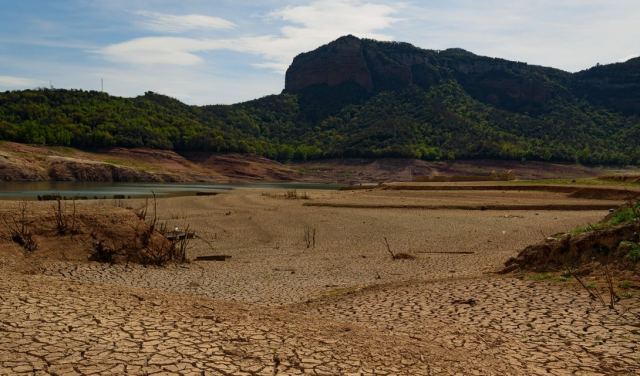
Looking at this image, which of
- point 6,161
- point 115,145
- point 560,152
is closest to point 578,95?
point 560,152

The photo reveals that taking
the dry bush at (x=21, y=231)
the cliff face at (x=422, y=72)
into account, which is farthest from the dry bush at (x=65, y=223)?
the cliff face at (x=422, y=72)

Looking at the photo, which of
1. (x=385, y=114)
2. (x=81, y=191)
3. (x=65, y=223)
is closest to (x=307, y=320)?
(x=65, y=223)

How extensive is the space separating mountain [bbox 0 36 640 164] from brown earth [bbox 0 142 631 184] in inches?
117

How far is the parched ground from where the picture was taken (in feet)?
17.4

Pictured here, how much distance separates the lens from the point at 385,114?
413ft

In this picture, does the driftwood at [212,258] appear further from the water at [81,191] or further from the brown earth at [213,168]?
the brown earth at [213,168]

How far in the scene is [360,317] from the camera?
8164 mm

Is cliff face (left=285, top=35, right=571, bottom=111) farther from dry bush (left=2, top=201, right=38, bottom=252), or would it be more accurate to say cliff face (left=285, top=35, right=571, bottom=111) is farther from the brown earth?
dry bush (left=2, top=201, right=38, bottom=252)

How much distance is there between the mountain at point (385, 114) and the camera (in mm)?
89000

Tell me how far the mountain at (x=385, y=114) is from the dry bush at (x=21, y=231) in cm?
6952

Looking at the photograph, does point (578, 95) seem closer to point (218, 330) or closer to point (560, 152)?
point (560, 152)

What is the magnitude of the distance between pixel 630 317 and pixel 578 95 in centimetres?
14481

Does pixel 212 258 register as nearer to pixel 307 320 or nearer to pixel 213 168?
pixel 307 320

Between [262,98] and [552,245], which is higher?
[262,98]
